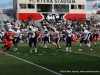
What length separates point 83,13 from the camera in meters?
66.9

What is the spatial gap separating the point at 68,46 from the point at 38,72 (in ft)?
41.2

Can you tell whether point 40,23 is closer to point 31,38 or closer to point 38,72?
point 31,38

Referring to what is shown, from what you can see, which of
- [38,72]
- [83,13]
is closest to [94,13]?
[83,13]

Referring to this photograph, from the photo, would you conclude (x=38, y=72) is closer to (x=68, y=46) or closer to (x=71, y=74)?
(x=71, y=74)

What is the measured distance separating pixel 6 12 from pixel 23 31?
19695 mm

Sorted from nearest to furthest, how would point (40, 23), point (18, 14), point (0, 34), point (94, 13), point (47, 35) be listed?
1. point (47, 35)
2. point (0, 34)
3. point (40, 23)
4. point (18, 14)
5. point (94, 13)

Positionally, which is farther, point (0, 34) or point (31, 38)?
point (0, 34)

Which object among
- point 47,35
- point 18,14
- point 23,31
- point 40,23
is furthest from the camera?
point 18,14

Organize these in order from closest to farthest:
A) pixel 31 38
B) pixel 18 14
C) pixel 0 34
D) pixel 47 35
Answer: pixel 31 38, pixel 47 35, pixel 0 34, pixel 18 14

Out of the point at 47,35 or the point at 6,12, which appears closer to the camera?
the point at 47,35

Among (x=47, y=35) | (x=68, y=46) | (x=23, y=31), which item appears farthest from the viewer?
(x=23, y=31)

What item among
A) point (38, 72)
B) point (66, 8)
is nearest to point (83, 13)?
point (66, 8)

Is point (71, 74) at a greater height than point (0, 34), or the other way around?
point (71, 74)

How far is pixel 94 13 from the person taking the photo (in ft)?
233
